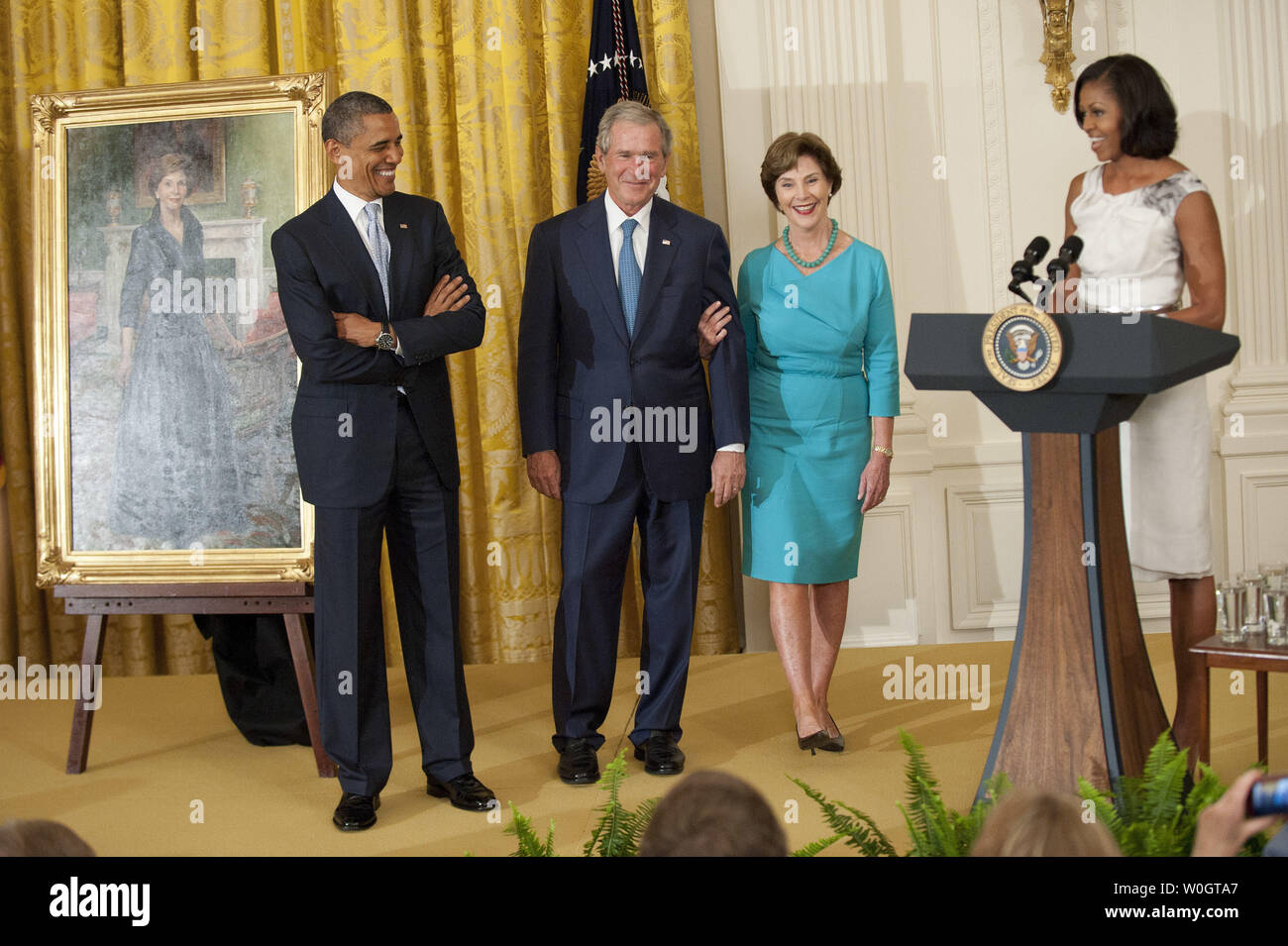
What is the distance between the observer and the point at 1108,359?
280cm

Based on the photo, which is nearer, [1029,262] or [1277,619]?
[1029,262]

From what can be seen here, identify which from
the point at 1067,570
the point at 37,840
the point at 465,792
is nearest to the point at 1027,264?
the point at 1067,570

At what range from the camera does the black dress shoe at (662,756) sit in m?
3.76

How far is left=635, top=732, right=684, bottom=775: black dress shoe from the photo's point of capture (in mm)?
3758

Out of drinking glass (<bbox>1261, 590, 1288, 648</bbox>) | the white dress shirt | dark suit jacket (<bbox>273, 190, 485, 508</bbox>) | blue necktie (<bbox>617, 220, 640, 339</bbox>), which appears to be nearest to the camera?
drinking glass (<bbox>1261, 590, 1288, 648</bbox>)

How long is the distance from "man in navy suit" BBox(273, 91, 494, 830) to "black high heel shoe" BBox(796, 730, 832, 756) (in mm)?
1036

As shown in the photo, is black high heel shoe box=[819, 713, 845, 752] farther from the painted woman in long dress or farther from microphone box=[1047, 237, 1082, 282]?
the painted woman in long dress

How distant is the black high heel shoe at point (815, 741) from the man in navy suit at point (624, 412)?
0.41 m

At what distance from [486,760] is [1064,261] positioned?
90.3 inches

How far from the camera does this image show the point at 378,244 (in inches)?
138

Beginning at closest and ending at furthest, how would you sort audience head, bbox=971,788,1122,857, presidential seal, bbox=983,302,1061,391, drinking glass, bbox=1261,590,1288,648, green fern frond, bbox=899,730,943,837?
audience head, bbox=971,788,1122,857
green fern frond, bbox=899,730,943,837
presidential seal, bbox=983,302,1061,391
drinking glass, bbox=1261,590,1288,648

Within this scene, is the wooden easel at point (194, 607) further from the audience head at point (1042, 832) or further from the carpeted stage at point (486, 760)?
the audience head at point (1042, 832)

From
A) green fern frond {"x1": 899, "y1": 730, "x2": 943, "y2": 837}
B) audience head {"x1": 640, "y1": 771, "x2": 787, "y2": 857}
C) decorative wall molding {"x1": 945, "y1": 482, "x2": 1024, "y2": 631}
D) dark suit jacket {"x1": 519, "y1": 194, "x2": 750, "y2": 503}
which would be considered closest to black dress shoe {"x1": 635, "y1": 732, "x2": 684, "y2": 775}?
dark suit jacket {"x1": 519, "y1": 194, "x2": 750, "y2": 503}

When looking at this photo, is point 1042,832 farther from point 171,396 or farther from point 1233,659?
point 171,396
